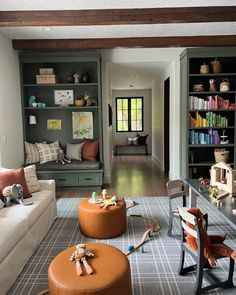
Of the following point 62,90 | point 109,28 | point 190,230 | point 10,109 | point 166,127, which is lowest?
point 190,230

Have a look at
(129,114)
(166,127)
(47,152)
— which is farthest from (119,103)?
(47,152)

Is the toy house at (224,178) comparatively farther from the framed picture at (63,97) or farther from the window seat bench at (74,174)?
the framed picture at (63,97)

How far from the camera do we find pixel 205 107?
186 inches

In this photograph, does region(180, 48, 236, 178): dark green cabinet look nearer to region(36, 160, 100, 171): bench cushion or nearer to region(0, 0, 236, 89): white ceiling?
region(0, 0, 236, 89): white ceiling

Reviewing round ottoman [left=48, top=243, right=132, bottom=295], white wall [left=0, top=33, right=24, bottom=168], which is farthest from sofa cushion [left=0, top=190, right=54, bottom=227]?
white wall [left=0, top=33, right=24, bottom=168]

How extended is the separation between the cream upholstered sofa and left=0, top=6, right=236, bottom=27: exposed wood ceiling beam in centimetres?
222

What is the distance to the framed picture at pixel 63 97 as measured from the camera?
17.2 ft

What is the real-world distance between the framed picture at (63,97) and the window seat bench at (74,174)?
1.31 m

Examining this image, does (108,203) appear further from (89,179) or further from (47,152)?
(47,152)

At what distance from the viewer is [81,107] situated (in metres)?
4.99

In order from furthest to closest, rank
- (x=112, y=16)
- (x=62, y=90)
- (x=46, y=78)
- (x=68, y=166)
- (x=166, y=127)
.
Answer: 1. (x=166, y=127)
2. (x=62, y=90)
3. (x=46, y=78)
4. (x=68, y=166)
5. (x=112, y=16)

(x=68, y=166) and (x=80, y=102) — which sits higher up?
(x=80, y=102)

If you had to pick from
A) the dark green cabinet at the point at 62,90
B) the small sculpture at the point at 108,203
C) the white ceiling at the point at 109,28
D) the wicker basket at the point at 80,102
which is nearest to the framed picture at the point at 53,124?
the dark green cabinet at the point at 62,90

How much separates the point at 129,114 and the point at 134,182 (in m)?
5.28
